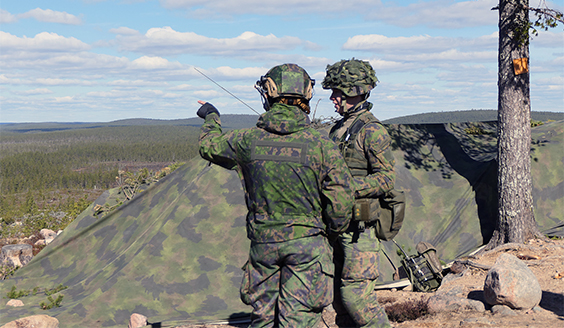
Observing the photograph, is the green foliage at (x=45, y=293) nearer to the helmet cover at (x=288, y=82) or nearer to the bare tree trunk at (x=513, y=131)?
the helmet cover at (x=288, y=82)

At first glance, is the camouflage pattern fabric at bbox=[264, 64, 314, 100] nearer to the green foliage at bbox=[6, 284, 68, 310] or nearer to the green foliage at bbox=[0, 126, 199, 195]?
the green foliage at bbox=[6, 284, 68, 310]

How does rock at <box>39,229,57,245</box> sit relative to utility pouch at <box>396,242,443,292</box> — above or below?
below

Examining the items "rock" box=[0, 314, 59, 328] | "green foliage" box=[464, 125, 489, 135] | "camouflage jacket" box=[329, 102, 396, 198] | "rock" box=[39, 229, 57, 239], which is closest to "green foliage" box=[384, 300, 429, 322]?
"camouflage jacket" box=[329, 102, 396, 198]

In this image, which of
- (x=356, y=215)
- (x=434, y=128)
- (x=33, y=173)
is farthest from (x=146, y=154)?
(x=356, y=215)

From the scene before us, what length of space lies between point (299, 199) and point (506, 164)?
555 cm

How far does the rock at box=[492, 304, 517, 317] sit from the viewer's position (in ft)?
16.6

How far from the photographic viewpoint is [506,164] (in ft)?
25.0

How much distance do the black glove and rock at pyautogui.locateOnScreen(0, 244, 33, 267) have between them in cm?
708

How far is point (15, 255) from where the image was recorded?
30.2 feet

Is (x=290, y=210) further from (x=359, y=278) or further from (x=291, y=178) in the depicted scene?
(x=359, y=278)

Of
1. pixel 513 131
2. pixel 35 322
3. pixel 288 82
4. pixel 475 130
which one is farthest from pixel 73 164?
pixel 288 82

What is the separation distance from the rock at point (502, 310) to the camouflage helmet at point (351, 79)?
106 inches

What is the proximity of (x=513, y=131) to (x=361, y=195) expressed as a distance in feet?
15.7

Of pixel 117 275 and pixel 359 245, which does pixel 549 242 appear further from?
pixel 117 275
